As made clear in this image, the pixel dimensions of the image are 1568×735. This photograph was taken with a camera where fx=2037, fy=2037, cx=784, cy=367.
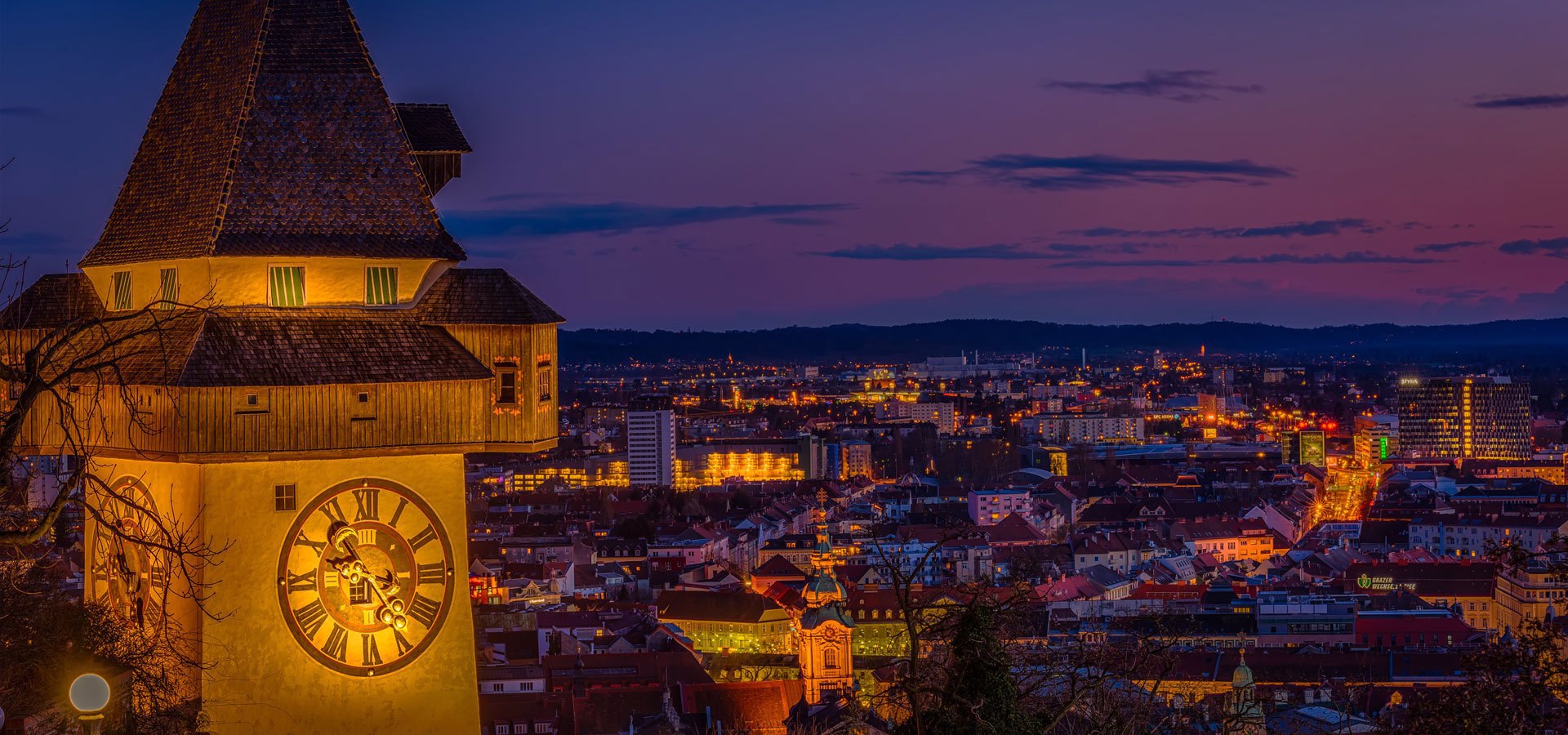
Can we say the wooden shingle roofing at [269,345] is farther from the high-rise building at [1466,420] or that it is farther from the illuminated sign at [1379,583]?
A: the high-rise building at [1466,420]

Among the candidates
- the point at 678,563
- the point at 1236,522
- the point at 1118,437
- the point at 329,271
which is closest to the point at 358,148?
the point at 329,271

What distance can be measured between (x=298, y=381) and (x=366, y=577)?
124 cm

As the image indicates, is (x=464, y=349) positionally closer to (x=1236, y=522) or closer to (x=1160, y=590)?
(x=1160, y=590)

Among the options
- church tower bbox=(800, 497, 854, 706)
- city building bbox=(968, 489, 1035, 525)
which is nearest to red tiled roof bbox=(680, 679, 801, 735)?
church tower bbox=(800, 497, 854, 706)

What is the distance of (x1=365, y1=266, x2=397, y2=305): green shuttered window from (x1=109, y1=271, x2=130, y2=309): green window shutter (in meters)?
1.40

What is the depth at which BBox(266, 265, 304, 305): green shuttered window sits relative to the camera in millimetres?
11688

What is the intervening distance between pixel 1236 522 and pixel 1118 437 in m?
75.5

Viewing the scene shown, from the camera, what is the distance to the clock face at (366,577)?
11.4 meters

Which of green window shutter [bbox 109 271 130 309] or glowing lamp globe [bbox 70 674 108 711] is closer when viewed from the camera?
glowing lamp globe [bbox 70 674 108 711]

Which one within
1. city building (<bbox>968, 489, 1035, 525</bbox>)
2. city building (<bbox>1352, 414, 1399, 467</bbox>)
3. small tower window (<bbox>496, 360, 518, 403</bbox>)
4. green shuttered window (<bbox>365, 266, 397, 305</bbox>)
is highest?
green shuttered window (<bbox>365, 266, 397, 305</bbox>)

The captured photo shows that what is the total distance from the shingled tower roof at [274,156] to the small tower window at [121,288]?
125 mm

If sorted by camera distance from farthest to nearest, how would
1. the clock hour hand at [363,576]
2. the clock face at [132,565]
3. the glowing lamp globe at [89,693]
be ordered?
1. the clock hour hand at [363,576]
2. the clock face at [132,565]
3. the glowing lamp globe at [89,693]

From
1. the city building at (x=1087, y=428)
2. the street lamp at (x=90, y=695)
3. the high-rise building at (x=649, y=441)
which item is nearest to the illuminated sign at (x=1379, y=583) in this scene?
the high-rise building at (x=649, y=441)

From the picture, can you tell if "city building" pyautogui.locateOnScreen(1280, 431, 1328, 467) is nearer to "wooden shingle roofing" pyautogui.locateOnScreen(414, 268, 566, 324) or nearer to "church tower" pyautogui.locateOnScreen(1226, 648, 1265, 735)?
"church tower" pyautogui.locateOnScreen(1226, 648, 1265, 735)
